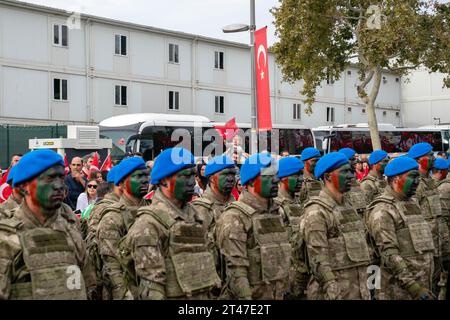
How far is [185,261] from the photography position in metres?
4.86

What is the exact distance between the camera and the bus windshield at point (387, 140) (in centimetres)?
3297

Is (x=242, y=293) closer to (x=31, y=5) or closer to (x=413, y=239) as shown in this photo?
(x=413, y=239)

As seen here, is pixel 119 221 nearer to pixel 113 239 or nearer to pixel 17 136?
pixel 113 239

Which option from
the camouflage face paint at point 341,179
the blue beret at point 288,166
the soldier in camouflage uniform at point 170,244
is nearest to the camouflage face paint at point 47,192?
the soldier in camouflage uniform at point 170,244

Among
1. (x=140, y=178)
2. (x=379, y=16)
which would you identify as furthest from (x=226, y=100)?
(x=140, y=178)

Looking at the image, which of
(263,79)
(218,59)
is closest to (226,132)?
(263,79)

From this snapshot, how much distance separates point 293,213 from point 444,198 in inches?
117

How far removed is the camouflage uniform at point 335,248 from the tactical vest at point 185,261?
4.01 ft

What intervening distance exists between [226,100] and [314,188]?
29.7 meters

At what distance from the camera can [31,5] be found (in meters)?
28.9

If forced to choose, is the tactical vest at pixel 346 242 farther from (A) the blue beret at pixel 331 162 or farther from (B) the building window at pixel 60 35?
(B) the building window at pixel 60 35

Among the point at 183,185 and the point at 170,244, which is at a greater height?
the point at 183,185

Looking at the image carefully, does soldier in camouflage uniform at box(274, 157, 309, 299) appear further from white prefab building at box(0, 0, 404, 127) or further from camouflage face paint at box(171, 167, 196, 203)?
white prefab building at box(0, 0, 404, 127)

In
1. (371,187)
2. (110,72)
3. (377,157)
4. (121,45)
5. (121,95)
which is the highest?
(121,45)
